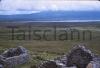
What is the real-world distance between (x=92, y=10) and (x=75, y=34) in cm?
31

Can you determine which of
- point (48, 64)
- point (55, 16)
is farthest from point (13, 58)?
point (55, 16)

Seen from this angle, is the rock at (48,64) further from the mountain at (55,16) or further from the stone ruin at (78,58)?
the mountain at (55,16)

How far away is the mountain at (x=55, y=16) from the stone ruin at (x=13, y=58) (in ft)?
1.17

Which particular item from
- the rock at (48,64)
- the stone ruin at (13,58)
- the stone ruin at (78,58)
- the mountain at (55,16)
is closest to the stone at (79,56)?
the stone ruin at (78,58)

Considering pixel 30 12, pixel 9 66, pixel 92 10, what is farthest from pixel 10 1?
pixel 92 10

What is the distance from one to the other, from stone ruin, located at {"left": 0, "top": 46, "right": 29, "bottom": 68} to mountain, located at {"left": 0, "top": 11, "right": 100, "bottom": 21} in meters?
0.36

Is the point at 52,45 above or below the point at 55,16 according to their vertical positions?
below

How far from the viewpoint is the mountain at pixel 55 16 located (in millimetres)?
2309

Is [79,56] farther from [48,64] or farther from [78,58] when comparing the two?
[48,64]

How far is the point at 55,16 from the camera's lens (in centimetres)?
231

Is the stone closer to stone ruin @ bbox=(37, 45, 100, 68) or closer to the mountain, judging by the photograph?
stone ruin @ bbox=(37, 45, 100, 68)

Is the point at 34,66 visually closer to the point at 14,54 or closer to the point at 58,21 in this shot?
the point at 14,54

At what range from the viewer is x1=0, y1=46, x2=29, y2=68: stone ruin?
7.75 ft

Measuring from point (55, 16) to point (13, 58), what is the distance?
626 millimetres
